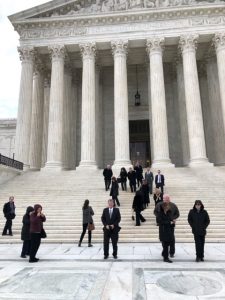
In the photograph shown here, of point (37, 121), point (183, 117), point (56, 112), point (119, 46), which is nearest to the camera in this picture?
point (56, 112)

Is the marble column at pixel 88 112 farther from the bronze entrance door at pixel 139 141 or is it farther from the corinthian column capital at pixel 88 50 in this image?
the bronze entrance door at pixel 139 141

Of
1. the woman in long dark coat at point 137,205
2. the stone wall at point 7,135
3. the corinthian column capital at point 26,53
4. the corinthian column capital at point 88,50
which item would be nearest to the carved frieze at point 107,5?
the corinthian column capital at point 88,50

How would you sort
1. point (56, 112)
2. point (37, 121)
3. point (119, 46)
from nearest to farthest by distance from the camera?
point (56, 112) → point (119, 46) → point (37, 121)

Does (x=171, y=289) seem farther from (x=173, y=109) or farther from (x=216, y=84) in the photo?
(x=173, y=109)

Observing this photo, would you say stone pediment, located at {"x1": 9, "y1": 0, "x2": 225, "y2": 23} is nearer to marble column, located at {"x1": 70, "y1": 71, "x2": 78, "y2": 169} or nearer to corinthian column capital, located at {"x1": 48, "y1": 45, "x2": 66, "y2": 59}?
corinthian column capital, located at {"x1": 48, "y1": 45, "x2": 66, "y2": 59}

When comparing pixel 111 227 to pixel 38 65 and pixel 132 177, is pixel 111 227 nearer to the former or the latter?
pixel 132 177

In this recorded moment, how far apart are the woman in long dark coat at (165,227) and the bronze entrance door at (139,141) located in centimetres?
2624

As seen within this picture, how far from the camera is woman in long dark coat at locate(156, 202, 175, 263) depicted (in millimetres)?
7837

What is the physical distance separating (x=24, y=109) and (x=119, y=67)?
1037 cm

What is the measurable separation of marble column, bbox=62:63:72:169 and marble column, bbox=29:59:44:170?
3.04 metres

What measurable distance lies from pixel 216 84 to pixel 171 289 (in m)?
27.5

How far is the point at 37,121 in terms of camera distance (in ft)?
101

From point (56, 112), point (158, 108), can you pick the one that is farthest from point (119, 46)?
point (56, 112)

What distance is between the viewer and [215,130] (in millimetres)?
29062
